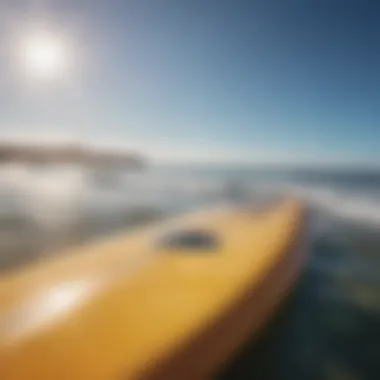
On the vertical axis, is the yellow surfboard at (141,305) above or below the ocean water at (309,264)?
above

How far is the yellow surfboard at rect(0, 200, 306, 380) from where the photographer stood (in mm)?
803

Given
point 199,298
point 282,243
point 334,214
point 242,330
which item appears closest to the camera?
point 199,298

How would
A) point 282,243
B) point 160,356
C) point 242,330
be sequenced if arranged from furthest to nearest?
point 282,243, point 242,330, point 160,356

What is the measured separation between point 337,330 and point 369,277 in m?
0.86

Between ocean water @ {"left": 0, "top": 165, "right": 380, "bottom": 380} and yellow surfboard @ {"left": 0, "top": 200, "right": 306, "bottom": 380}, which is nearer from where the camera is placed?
yellow surfboard @ {"left": 0, "top": 200, "right": 306, "bottom": 380}

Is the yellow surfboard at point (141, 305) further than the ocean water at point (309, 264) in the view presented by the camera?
No

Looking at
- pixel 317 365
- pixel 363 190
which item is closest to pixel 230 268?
pixel 317 365

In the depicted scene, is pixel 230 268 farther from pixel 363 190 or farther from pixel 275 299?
pixel 363 190

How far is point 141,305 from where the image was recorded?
106 cm

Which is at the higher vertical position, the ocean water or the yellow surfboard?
the yellow surfboard

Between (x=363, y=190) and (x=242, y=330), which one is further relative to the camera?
(x=363, y=190)

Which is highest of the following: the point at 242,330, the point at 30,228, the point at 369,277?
the point at 242,330

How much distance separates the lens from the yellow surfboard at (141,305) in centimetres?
80

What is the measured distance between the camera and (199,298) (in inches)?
45.1
